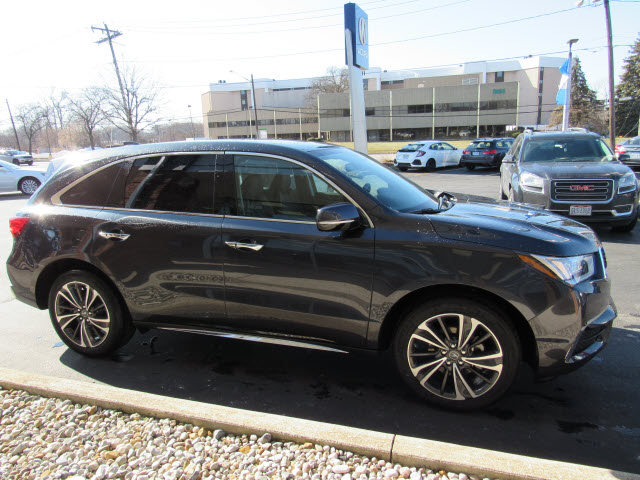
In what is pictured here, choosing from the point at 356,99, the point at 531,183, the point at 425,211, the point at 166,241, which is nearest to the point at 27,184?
the point at 356,99

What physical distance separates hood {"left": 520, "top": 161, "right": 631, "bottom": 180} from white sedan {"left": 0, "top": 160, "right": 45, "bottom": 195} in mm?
17115

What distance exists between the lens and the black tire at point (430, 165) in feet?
77.3

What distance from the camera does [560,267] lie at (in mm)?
2742

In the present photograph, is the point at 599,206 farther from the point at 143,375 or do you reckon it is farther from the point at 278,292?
the point at 143,375

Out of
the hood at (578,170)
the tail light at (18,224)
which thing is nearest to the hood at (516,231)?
the tail light at (18,224)

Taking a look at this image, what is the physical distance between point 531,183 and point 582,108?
72379mm

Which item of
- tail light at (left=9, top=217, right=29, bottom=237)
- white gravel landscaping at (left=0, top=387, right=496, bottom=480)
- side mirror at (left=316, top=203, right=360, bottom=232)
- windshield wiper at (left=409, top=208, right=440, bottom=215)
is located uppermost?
side mirror at (left=316, top=203, right=360, bottom=232)

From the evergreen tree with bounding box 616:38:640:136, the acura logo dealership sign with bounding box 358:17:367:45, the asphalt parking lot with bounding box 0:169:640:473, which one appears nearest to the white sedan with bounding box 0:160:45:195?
the acura logo dealership sign with bounding box 358:17:367:45

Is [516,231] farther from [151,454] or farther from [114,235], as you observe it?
[114,235]

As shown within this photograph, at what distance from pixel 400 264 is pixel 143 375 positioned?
226cm

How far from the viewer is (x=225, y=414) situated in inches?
105

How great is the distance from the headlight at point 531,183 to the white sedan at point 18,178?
55.2 feet

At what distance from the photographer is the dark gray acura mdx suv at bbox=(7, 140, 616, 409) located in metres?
2.79

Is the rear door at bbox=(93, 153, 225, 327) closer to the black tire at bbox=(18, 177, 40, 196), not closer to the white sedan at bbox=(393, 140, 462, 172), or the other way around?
the black tire at bbox=(18, 177, 40, 196)
